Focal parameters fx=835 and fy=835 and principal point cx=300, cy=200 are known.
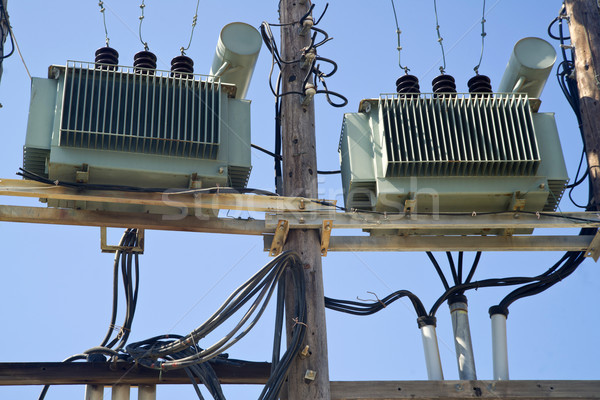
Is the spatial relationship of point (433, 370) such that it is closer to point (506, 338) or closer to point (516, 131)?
point (506, 338)

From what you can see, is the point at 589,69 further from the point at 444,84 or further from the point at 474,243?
the point at 474,243

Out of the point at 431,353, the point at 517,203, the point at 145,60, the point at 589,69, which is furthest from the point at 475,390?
the point at 145,60

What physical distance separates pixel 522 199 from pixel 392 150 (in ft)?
3.36

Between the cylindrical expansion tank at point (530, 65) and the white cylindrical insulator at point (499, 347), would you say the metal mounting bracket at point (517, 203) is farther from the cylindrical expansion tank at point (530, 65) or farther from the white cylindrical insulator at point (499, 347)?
the cylindrical expansion tank at point (530, 65)

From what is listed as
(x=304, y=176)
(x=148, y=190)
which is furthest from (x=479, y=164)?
(x=148, y=190)

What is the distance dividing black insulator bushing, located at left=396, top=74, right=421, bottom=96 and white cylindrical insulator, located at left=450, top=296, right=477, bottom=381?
1.69 m

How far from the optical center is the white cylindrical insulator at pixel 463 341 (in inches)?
241

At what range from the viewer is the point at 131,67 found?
609 centimetres

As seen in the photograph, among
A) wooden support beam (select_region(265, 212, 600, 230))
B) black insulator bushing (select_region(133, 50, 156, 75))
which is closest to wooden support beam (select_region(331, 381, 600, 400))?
wooden support beam (select_region(265, 212, 600, 230))

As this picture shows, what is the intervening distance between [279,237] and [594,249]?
2.47 meters

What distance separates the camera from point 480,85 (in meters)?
6.71

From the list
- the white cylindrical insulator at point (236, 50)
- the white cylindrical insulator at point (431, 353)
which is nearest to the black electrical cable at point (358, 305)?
the white cylindrical insulator at point (431, 353)

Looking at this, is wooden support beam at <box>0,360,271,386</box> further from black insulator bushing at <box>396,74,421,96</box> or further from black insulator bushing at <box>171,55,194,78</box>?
black insulator bushing at <box>396,74,421,96</box>

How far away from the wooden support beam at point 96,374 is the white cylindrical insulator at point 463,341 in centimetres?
146
